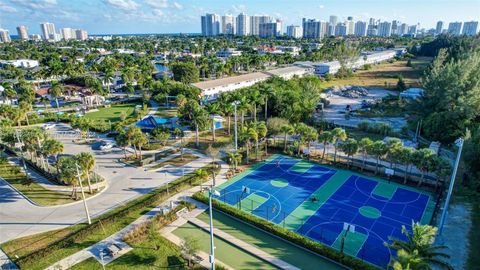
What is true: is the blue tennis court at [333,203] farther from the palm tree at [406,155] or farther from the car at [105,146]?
the car at [105,146]

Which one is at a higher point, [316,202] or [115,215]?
[115,215]

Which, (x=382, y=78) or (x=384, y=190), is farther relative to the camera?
(x=382, y=78)

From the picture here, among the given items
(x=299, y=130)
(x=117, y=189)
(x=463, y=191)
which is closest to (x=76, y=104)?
(x=117, y=189)

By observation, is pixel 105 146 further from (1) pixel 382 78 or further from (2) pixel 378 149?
(1) pixel 382 78

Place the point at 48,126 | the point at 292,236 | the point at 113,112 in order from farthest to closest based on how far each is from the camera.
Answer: the point at 113,112
the point at 48,126
the point at 292,236

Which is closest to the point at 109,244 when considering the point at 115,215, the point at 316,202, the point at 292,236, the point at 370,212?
the point at 115,215

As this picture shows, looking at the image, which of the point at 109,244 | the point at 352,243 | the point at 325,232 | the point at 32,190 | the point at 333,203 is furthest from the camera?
the point at 32,190

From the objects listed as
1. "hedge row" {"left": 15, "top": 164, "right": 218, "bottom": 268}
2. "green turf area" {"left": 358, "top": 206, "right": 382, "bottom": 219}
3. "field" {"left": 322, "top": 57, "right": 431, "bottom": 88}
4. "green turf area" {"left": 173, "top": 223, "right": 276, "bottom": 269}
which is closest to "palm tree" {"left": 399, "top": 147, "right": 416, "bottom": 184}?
"green turf area" {"left": 358, "top": 206, "right": 382, "bottom": 219}
